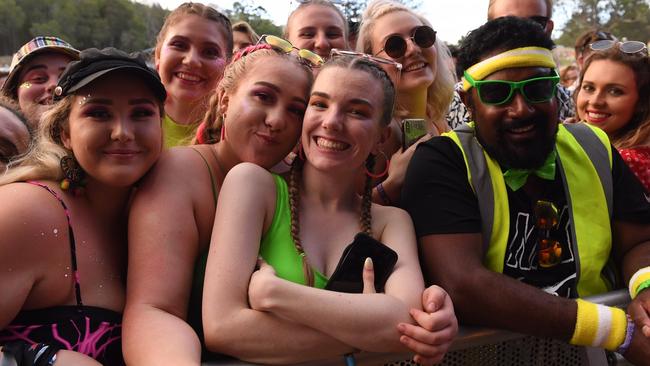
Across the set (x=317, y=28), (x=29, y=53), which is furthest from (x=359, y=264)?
(x=29, y=53)

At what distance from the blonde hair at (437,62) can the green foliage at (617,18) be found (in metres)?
31.6

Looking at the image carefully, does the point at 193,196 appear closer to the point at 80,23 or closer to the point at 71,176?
the point at 71,176

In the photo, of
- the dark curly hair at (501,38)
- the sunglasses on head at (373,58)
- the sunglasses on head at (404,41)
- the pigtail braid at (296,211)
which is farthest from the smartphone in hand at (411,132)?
the pigtail braid at (296,211)

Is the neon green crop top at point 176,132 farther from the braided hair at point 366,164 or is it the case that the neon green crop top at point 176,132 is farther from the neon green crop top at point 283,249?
the neon green crop top at point 283,249

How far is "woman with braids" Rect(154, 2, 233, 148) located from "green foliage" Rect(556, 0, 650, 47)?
32.3 meters

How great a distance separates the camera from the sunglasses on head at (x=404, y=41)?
3.35m

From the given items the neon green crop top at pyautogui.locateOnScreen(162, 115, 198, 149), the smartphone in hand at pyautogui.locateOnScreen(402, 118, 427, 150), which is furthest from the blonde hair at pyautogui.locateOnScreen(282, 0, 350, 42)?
the smartphone in hand at pyautogui.locateOnScreen(402, 118, 427, 150)

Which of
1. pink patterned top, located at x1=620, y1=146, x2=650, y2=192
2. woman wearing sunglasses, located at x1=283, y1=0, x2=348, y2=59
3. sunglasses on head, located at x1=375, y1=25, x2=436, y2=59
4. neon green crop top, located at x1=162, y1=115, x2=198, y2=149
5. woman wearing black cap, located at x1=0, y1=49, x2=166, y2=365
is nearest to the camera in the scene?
woman wearing black cap, located at x1=0, y1=49, x2=166, y2=365

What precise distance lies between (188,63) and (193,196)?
1.63m

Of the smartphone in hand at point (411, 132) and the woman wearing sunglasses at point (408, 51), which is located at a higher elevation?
the woman wearing sunglasses at point (408, 51)

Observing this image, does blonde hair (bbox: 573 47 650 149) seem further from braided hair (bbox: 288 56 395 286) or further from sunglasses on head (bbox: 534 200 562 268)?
braided hair (bbox: 288 56 395 286)

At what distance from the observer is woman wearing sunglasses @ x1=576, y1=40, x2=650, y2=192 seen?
3.61m

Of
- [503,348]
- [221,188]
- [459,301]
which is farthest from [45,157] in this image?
[503,348]

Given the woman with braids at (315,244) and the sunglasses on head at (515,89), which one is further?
the sunglasses on head at (515,89)
